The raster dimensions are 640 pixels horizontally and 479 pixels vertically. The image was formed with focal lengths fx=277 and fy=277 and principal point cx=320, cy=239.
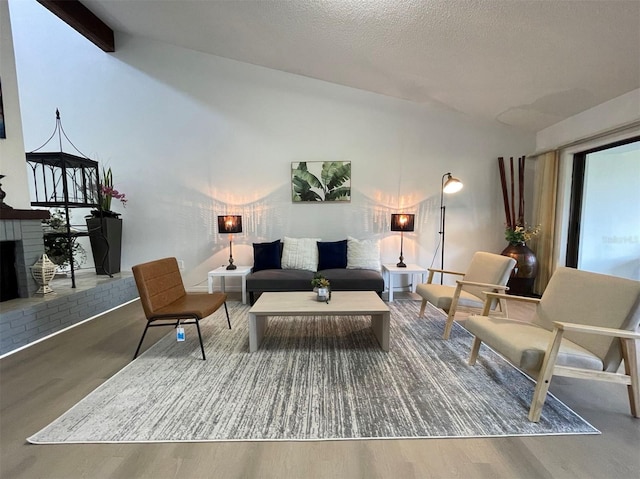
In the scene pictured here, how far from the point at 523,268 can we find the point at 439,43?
3.01 metres

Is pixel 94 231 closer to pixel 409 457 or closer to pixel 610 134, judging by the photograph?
pixel 409 457

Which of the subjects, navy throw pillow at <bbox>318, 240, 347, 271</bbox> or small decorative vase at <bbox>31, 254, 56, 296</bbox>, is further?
navy throw pillow at <bbox>318, 240, 347, 271</bbox>

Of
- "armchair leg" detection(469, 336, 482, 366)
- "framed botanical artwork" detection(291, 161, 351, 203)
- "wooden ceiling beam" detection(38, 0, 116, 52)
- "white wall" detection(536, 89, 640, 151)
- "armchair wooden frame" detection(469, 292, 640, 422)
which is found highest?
"wooden ceiling beam" detection(38, 0, 116, 52)

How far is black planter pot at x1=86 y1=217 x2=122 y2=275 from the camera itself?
3906 millimetres

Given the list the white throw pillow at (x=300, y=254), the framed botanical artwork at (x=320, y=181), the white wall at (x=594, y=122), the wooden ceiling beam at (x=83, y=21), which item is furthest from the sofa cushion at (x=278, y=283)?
the wooden ceiling beam at (x=83, y=21)

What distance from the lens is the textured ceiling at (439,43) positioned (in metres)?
2.26

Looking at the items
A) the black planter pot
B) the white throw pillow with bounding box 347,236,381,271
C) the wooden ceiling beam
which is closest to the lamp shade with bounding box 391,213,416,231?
the white throw pillow with bounding box 347,236,381,271

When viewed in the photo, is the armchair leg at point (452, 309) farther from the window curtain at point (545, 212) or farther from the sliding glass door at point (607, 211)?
the sliding glass door at point (607, 211)

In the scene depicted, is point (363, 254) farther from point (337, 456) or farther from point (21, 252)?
point (21, 252)

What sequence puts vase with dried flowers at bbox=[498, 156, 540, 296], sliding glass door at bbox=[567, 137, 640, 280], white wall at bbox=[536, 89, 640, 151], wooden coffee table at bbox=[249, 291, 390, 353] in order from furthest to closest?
vase with dried flowers at bbox=[498, 156, 540, 296] → sliding glass door at bbox=[567, 137, 640, 280] → white wall at bbox=[536, 89, 640, 151] → wooden coffee table at bbox=[249, 291, 390, 353]

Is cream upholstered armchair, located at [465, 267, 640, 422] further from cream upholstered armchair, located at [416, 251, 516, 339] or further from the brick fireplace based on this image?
the brick fireplace

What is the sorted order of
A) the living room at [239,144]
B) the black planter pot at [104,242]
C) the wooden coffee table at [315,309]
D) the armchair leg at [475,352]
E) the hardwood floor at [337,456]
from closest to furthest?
the hardwood floor at [337,456] → the armchair leg at [475,352] → the wooden coffee table at [315,309] → the black planter pot at [104,242] → the living room at [239,144]

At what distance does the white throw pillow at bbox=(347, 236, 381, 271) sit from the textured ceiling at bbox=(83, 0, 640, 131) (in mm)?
2249

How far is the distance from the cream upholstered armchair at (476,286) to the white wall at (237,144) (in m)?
1.46
